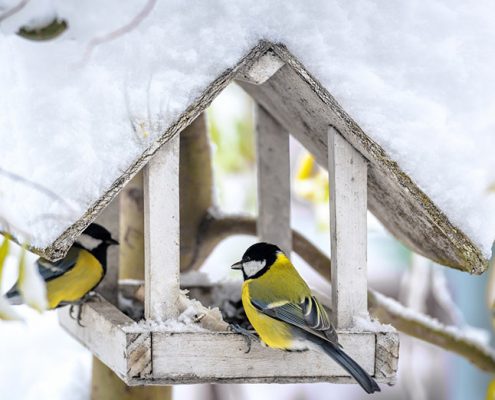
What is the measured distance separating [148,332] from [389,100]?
697mm

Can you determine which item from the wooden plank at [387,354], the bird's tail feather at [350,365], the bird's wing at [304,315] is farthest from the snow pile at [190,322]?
the wooden plank at [387,354]

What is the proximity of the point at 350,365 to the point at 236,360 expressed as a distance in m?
0.24

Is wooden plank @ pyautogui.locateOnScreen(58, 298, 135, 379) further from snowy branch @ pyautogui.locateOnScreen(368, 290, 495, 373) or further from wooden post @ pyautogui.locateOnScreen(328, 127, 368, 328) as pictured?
snowy branch @ pyautogui.locateOnScreen(368, 290, 495, 373)

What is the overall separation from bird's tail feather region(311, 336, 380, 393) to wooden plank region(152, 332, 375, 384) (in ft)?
0.24

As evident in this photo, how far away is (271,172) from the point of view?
2891mm

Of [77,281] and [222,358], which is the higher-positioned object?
[77,281]

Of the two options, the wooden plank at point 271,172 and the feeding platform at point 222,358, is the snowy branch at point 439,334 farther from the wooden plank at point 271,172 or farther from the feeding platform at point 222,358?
the feeding platform at point 222,358

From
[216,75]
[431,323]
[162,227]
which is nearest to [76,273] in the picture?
[162,227]

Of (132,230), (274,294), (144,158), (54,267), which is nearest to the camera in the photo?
(144,158)

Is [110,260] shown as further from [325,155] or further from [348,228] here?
[348,228]

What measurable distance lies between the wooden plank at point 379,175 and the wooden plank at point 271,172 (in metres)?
0.22

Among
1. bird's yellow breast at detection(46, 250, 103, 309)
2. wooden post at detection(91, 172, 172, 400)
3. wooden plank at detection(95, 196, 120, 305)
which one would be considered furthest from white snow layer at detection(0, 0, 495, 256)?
wooden post at detection(91, 172, 172, 400)

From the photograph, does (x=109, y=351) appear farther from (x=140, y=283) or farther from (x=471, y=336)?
(x=471, y=336)

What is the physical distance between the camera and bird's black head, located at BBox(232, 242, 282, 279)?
95.1 inches
